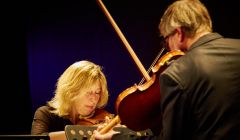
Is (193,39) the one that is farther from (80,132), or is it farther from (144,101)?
(80,132)

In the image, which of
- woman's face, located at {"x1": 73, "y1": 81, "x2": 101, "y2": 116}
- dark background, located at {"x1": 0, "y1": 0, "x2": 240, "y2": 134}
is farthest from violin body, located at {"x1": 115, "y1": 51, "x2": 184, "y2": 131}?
dark background, located at {"x1": 0, "y1": 0, "x2": 240, "y2": 134}

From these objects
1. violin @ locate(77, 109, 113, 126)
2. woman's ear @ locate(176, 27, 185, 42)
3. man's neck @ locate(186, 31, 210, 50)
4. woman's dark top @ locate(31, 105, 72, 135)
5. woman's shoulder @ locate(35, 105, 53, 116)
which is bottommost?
violin @ locate(77, 109, 113, 126)

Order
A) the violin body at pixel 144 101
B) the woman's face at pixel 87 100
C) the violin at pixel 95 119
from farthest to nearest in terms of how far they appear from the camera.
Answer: the woman's face at pixel 87 100
the violin at pixel 95 119
the violin body at pixel 144 101

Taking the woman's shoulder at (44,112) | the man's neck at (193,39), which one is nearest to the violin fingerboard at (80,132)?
the man's neck at (193,39)

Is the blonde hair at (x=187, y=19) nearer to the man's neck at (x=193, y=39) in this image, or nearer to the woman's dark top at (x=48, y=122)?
the man's neck at (x=193, y=39)

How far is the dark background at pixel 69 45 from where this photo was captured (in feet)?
11.7

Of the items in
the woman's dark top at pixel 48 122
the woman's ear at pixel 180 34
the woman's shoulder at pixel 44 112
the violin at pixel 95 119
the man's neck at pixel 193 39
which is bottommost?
the violin at pixel 95 119

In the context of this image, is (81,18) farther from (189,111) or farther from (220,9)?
(189,111)

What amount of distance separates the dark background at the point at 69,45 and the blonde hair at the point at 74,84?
0.91 metres

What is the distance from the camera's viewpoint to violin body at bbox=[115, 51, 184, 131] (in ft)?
6.06

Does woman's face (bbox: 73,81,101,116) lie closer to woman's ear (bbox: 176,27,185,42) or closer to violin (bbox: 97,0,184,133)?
violin (bbox: 97,0,184,133)

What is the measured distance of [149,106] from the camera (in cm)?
186

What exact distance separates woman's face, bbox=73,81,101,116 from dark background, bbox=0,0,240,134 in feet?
3.19

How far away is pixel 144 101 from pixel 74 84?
940 mm
